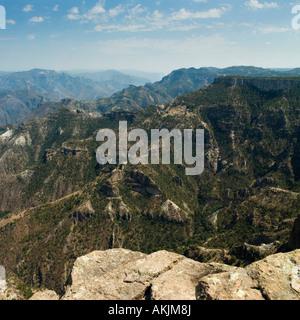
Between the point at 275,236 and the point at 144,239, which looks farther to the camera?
the point at 144,239

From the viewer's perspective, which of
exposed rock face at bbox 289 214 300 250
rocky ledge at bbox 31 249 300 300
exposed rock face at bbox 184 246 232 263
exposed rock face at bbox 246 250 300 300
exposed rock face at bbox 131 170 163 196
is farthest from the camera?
exposed rock face at bbox 131 170 163 196

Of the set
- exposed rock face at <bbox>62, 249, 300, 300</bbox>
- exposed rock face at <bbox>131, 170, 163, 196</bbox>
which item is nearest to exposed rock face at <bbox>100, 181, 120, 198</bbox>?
exposed rock face at <bbox>131, 170, 163, 196</bbox>

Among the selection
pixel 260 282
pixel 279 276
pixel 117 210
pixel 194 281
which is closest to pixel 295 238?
pixel 279 276

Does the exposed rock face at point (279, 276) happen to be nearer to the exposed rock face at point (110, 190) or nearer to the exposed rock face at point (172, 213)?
the exposed rock face at point (172, 213)

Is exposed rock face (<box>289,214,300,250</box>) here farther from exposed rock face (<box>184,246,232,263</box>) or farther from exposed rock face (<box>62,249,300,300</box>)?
exposed rock face (<box>184,246,232,263</box>)

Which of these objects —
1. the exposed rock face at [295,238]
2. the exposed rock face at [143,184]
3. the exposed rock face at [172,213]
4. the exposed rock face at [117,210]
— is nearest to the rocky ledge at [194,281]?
the exposed rock face at [295,238]
